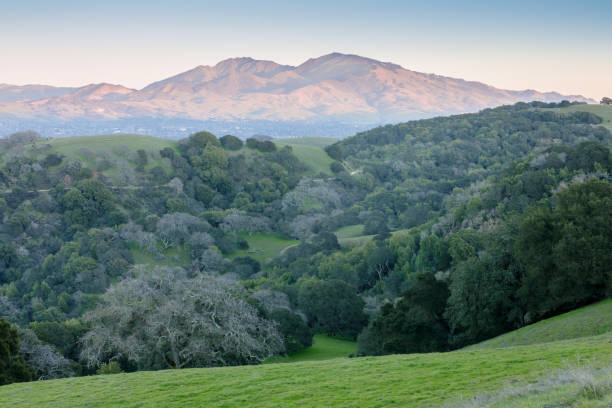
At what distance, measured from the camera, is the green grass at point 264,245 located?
6819cm

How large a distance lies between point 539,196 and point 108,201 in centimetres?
5641

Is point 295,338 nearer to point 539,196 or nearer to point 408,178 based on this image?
point 539,196

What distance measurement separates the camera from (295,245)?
66562 mm

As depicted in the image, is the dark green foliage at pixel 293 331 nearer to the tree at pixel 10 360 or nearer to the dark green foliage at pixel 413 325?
the dark green foliage at pixel 413 325

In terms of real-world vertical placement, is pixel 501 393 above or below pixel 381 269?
above

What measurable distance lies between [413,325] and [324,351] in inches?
322

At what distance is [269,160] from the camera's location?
334 ft

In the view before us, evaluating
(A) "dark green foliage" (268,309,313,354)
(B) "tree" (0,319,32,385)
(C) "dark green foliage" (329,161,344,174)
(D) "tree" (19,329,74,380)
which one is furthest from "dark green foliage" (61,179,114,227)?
(C) "dark green foliage" (329,161,344,174)

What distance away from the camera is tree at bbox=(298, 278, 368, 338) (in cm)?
3653

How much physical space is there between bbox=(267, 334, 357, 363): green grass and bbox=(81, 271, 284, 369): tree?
5186 mm

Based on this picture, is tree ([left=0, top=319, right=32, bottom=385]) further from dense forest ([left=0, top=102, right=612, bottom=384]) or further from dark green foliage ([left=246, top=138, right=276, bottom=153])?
dark green foliage ([left=246, top=138, right=276, bottom=153])

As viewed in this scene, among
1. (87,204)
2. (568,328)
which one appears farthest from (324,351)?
(87,204)

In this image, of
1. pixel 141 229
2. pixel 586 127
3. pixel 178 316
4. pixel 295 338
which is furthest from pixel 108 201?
pixel 586 127

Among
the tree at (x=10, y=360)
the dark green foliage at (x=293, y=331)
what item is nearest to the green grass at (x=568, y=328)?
the dark green foliage at (x=293, y=331)
